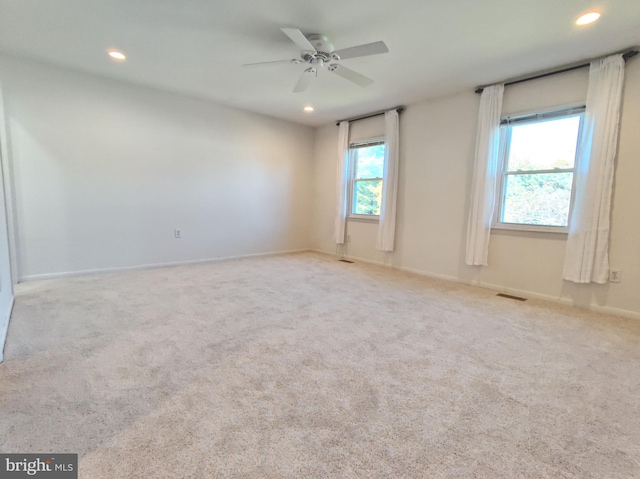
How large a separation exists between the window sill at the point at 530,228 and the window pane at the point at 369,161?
2014 mm

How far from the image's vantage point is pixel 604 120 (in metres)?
2.86

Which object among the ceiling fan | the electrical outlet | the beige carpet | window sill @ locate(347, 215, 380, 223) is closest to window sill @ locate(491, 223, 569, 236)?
the electrical outlet

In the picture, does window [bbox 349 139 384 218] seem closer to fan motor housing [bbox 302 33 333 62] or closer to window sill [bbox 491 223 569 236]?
window sill [bbox 491 223 569 236]

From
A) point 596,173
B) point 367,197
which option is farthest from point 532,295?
point 367,197

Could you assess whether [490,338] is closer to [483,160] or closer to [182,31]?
[483,160]

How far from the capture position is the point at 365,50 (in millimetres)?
2428

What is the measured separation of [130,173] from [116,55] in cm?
145

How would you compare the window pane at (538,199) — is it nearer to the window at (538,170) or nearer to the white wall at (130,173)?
the window at (538,170)

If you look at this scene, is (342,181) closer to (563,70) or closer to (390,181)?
(390,181)

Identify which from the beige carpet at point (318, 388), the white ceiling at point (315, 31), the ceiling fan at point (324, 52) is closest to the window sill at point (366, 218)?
the white ceiling at point (315, 31)

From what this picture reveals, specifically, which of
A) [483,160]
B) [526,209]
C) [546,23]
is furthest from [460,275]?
[546,23]

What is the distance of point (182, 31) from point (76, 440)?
299cm

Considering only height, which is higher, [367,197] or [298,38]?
[298,38]

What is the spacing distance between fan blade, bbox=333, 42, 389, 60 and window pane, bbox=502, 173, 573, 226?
7.59 ft
